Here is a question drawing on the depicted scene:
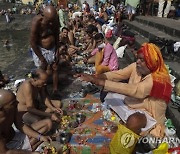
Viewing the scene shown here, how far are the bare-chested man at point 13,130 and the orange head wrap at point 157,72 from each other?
1.77 metres

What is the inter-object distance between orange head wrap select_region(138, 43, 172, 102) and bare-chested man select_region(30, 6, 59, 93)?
2.33 m

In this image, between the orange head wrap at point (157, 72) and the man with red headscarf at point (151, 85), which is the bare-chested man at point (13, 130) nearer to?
the man with red headscarf at point (151, 85)

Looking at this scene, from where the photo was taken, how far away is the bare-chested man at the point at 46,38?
5.20 m

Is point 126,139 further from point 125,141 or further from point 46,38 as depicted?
point 46,38

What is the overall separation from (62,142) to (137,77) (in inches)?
62.3

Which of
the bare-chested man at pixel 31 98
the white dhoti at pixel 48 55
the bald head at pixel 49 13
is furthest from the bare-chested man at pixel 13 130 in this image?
the bald head at pixel 49 13

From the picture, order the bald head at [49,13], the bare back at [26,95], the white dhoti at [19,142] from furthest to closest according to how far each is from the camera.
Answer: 1. the bald head at [49,13]
2. the bare back at [26,95]
3. the white dhoti at [19,142]

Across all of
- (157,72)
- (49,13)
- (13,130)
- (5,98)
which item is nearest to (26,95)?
(13,130)

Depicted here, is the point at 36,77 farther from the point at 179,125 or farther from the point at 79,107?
the point at 179,125

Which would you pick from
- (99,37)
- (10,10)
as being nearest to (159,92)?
(99,37)

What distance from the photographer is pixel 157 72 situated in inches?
145

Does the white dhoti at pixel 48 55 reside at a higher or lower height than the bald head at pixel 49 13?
lower

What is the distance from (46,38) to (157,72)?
2796 millimetres

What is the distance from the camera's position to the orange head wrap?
363 centimetres
